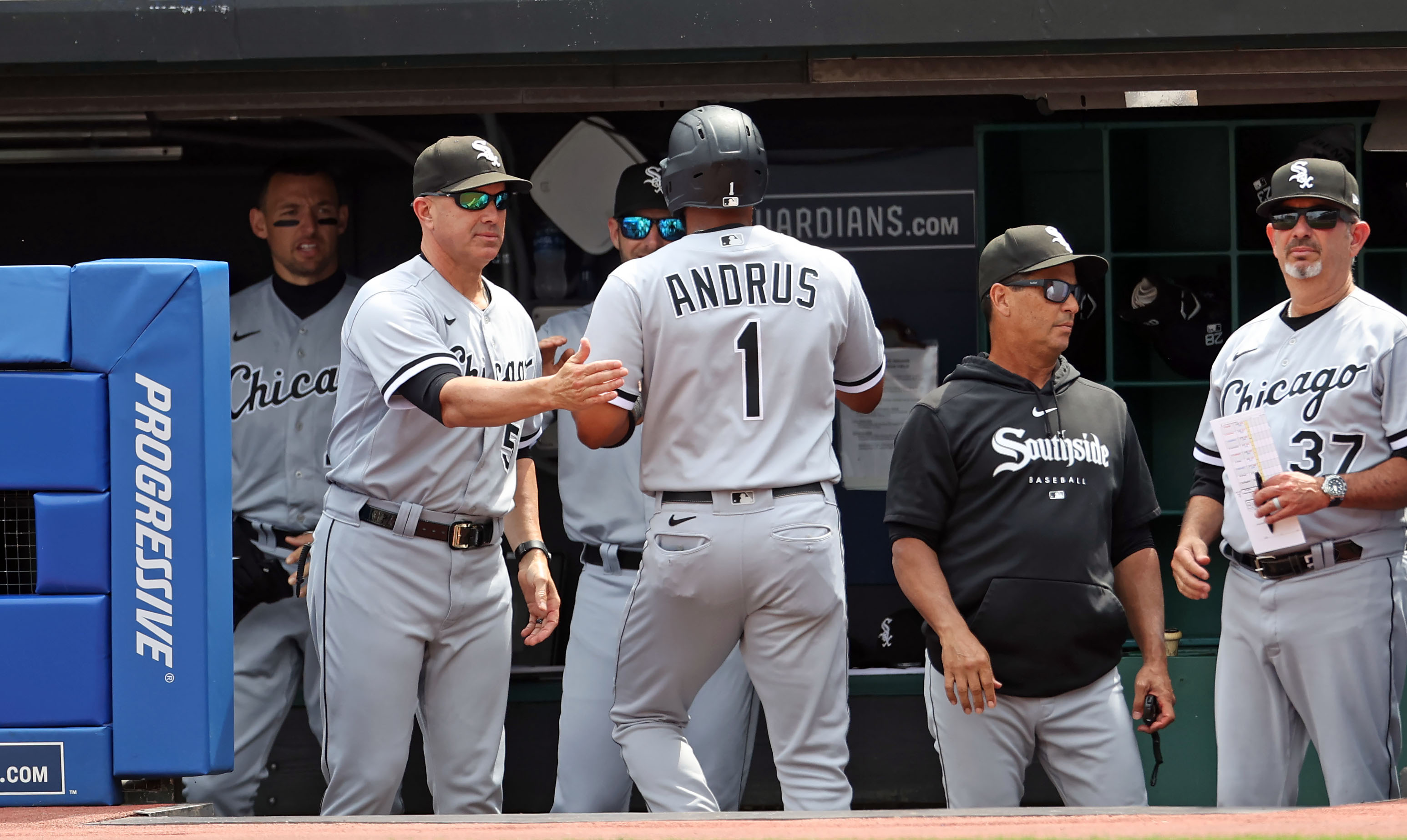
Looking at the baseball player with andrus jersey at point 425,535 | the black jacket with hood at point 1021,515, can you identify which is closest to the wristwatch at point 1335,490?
the black jacket with hood at point 1021,515

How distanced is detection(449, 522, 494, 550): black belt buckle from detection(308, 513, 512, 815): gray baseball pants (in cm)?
2

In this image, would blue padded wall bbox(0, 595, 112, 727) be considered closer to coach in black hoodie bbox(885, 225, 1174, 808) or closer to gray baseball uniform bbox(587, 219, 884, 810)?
gray baseball uniform bbox(587, 219, 884, 810)

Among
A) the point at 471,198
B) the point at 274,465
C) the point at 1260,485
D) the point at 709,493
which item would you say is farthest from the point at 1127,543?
the point at 274,465

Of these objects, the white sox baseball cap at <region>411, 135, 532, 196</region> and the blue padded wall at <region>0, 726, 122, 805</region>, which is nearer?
the blue padded wall at <region>0, 726, 122, 805</region>

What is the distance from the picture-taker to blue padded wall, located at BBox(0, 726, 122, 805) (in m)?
2.96

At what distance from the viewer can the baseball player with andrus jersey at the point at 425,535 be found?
3.36 metres

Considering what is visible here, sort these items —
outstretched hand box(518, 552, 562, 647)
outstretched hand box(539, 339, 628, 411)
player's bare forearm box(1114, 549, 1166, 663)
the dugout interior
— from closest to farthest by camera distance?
1. outstretched hand box(539, 339, 628, 411)
2. player's bare forearm box(1114, 549, 1166, 663)
3. outstretched hand box(518, 552, 562, 647)
4. the dugout interior

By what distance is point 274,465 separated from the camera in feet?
15.3

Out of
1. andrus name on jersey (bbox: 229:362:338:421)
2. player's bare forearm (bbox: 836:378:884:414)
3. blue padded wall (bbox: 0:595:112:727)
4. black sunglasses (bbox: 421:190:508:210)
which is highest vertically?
black sunglasses (bbox: 421:190:508:210)

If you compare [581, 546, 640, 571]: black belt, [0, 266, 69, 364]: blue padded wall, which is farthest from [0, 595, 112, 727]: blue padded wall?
[581, 546, 640, 571]: black belt

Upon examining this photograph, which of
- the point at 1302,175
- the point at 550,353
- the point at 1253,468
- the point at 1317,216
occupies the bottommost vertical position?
the point at 1253,468

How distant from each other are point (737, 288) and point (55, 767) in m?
1.71

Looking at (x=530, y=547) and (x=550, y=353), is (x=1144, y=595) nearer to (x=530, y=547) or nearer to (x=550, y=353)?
(x=530, y=547)

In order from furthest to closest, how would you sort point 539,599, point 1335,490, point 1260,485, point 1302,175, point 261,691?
point 261,691, point 539,599, point 1302,175, point 1260,485, point 1335,490
